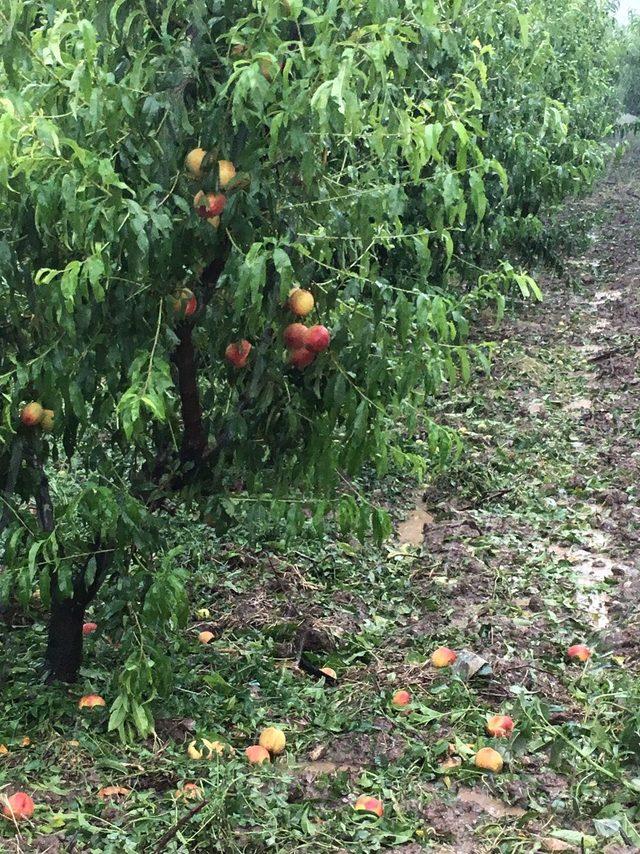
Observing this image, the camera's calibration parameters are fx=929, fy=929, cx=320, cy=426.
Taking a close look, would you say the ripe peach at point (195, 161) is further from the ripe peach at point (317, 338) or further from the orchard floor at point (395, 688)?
the orchard floor at point (395, 688)

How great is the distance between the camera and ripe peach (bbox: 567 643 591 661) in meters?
3.69

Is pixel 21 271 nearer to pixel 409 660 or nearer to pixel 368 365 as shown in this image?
pixel 368 365

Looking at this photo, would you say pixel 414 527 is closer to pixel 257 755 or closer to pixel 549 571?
pixel 549 571

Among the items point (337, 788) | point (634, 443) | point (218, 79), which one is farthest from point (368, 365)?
point (634, 443)

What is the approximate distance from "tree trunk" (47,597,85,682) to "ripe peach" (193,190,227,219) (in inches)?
60.0

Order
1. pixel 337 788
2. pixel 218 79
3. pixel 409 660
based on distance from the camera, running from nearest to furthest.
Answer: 1. pixel 218 79
2. pixel 337 788
3. pixel 409 660

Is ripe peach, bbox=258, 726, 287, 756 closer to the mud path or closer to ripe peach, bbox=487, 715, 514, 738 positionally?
the mud path

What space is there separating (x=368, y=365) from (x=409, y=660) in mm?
1534

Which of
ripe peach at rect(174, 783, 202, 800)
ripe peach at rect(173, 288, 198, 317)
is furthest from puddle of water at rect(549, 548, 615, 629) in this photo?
ripe peach at rect(173, 288, 198, 317)

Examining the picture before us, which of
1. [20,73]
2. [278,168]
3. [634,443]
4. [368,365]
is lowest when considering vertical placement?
[634,443]

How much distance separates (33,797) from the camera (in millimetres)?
2801

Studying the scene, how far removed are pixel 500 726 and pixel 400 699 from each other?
401 millimetres

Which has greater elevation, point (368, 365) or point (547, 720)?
point (368, 365)

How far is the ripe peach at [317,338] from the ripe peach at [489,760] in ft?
4.60
